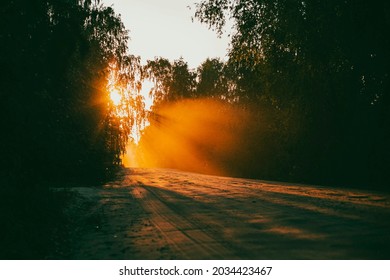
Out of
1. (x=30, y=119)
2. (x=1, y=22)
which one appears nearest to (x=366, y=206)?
(x=30, y=119)

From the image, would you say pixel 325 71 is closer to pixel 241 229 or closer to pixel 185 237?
pixel 241 229

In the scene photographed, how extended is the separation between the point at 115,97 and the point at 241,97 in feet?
47.9

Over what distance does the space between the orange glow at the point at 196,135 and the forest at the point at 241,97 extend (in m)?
0.33

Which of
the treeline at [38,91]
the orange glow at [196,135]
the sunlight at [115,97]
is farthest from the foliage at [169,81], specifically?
the treeline at [38,91]

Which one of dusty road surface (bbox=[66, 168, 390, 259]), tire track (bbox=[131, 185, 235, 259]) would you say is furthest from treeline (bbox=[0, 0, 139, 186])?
tire track (bbox=[131, 185, 235, 259])

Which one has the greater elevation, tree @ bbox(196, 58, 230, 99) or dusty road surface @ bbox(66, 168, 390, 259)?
tree @ bbox(196, 58, 230, 99)

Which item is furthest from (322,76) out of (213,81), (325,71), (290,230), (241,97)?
(213,81)

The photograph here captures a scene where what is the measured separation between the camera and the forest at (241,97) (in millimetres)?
7137

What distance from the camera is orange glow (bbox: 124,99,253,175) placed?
110ft

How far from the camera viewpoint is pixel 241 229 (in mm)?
6613

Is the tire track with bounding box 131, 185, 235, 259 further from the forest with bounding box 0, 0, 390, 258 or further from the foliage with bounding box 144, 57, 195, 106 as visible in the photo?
the foliage with bounding box 144, 57, 195, 106

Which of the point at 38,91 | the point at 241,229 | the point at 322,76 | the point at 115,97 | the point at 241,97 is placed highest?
the point at 241,97

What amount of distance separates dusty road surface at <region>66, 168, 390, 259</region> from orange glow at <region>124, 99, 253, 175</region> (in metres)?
21.0

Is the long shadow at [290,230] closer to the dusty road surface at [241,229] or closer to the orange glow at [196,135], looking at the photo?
the dusty road surface at [241,229]
